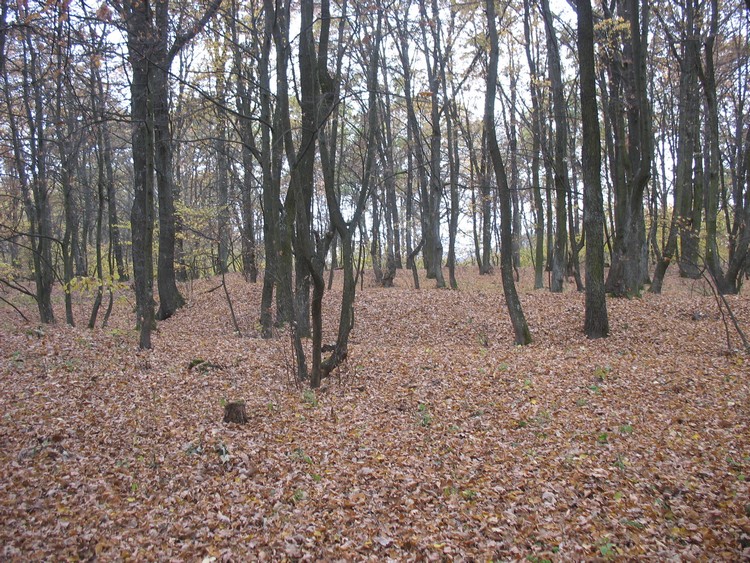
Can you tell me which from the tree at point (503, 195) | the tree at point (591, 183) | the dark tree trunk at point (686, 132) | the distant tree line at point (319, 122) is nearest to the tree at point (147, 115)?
the distant tree line at point (319, 122)

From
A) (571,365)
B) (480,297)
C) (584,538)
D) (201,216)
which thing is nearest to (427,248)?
(480,297)

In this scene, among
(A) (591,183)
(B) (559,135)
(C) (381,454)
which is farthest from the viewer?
(B) (559,135)

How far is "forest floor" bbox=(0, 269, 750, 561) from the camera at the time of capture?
13.6ft

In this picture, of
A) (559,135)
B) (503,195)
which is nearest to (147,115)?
(503,195)

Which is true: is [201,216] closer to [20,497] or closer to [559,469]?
[20,497]

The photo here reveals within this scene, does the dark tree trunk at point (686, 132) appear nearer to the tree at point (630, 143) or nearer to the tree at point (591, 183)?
the tree at point (630, 143)

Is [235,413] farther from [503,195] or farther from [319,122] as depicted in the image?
[503,195]

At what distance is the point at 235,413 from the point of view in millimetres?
6551

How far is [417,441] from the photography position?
625 centimetres

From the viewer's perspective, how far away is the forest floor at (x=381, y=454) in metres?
4.16

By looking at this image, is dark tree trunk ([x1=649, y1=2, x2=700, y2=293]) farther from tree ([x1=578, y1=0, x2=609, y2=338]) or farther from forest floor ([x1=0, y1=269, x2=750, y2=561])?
forest floor ([x1=0, y1=269, x2=750, y2=561])

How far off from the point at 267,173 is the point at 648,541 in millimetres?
9781

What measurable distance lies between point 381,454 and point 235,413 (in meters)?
2.06

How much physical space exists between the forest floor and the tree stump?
4.9 inches
